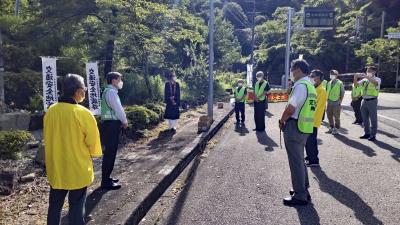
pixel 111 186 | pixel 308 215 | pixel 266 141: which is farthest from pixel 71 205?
pixel 266 141

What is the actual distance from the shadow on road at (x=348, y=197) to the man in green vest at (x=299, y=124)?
59 cm

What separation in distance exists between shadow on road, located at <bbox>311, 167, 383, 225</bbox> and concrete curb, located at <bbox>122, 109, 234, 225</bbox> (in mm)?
2373

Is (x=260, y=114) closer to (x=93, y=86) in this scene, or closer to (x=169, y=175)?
(x=93, y=86)

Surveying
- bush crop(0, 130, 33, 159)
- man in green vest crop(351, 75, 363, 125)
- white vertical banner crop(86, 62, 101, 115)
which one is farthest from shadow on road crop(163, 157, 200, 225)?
man in green vest crop(351, 75, 363, 125)

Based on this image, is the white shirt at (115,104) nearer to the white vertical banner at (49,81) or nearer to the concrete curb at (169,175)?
the concrete curb at (169,175)

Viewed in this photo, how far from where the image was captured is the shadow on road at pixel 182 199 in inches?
184

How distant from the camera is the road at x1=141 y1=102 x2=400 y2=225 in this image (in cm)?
465

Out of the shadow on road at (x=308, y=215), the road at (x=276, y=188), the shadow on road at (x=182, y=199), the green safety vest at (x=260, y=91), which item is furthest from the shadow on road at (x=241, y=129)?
the shadow on road at (x=308, y=215)

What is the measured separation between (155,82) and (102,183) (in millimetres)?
12874

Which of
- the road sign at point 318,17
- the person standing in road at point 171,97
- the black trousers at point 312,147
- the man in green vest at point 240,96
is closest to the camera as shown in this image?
the black trousers at point 312,147

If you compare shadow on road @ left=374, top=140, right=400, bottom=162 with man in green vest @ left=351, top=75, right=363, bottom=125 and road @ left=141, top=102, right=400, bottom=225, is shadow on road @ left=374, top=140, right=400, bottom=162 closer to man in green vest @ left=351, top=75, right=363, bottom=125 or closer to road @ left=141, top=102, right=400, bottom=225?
road @ left=141, top=102, right=400, bottom=225

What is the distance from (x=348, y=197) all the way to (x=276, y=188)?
3.32ft

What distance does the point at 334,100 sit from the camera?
10633mm

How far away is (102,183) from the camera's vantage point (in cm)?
550
